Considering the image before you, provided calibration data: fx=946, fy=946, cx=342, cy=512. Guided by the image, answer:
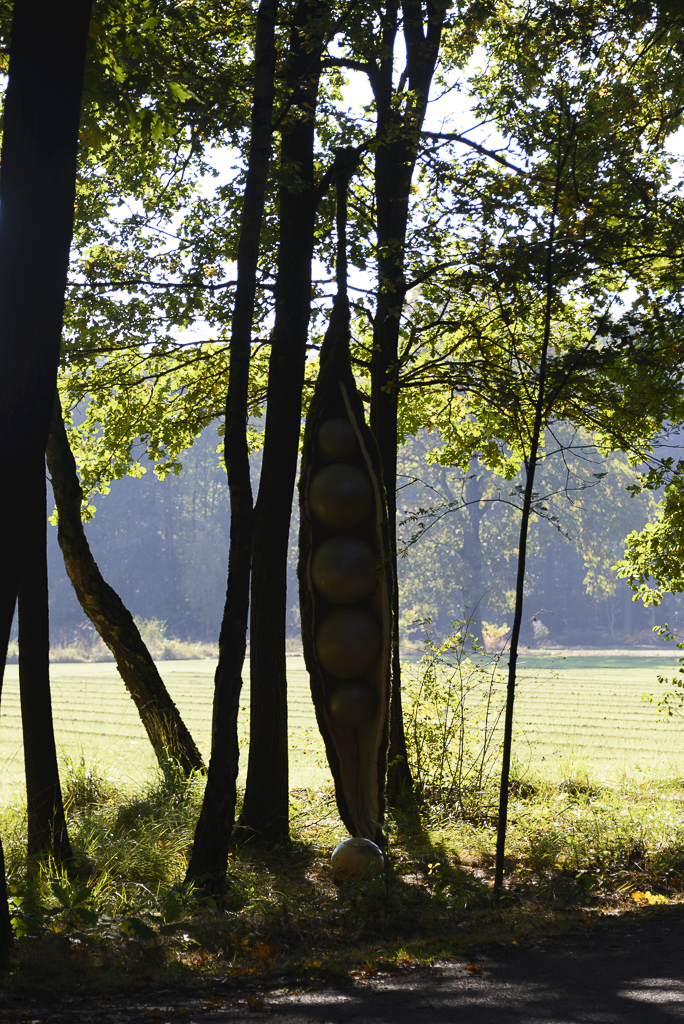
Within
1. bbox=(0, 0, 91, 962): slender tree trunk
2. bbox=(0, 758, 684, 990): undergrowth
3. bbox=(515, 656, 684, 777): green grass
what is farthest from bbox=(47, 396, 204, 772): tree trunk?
bbox=(0, 0, 91, 962): slender tree trunk

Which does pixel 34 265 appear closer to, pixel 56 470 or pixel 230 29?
pixel 56 470

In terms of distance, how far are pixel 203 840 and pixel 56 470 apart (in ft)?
12.5

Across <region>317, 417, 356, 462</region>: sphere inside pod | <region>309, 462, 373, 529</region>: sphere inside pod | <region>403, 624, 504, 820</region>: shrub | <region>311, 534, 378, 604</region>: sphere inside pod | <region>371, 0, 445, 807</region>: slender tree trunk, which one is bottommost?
<region>403, 624, 504, 820</region>: shrub

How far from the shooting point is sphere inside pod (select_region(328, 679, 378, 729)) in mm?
7199

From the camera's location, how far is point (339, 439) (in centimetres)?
736

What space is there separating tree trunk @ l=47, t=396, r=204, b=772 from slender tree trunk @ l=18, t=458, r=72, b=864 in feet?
6.97

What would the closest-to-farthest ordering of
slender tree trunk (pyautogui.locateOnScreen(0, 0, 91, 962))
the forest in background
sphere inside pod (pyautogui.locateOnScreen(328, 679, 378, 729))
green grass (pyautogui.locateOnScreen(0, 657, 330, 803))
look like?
slender tree trunk (pyautogui.locateOnScreen(0, 0, 91, 962)), sphere inside pod (pyautogui.locateOnScreen(328, 679, 378, 729)), green grass (pyautogui.locateOnScreen(0, 657, 330, 803)), the forest in background

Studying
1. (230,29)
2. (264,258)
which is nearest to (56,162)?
(230,29)

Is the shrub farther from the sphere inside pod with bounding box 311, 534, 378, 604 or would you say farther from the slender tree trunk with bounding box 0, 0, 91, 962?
the slender tree trunk with bounding box 0, 0, 91, 962

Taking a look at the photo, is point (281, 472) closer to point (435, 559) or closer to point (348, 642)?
point (348, 642)

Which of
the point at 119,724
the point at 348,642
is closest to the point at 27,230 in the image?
the point at 348,642

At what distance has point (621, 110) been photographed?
8.74 m

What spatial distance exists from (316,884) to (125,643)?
3.52 meters

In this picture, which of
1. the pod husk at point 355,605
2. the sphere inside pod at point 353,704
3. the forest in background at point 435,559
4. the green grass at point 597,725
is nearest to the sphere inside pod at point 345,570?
the pod husk at point 355,605
